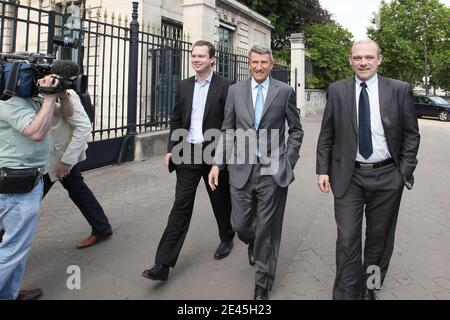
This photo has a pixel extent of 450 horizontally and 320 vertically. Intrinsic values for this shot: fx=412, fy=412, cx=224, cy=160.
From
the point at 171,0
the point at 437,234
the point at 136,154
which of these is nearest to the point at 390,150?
the point at 437,234

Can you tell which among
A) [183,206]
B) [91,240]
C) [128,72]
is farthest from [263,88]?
[128,72]

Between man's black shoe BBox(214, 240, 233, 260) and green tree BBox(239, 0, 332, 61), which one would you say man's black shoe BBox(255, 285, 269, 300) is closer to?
man's black shoe BBox(214, 240, 233, 260)

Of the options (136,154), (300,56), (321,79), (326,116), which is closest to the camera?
(326,116)

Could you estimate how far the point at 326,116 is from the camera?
10.5ft

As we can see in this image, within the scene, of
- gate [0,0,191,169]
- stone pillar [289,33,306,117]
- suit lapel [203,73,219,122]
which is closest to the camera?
suit lapel [203,73,219,122]

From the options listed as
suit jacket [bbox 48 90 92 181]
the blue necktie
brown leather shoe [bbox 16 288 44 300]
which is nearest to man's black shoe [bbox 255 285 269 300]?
the blue necktie

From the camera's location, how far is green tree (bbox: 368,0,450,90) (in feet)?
113

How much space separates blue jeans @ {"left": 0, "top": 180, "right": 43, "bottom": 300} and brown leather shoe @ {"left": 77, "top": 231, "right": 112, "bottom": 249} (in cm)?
138

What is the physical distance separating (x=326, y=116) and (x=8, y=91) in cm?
220

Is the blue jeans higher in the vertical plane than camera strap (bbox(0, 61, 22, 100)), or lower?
lower

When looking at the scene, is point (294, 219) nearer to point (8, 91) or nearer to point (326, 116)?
point (326, 116)

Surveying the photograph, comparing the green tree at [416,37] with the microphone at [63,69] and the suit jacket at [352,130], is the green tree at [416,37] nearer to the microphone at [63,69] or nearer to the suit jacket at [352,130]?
the suit jacket at [352,130]

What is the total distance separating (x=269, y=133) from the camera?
324 cm

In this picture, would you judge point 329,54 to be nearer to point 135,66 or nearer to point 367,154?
point 135,66
